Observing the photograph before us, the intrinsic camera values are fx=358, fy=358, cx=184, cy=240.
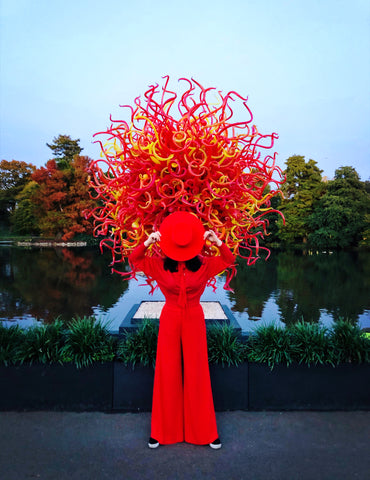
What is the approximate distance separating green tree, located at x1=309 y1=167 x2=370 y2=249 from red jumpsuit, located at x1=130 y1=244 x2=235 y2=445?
1213 inches

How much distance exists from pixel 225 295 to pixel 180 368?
8990mm

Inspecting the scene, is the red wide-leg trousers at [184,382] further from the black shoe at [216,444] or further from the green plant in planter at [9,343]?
the green plant in planter at [9,343]

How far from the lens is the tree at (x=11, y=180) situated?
49.0 metres

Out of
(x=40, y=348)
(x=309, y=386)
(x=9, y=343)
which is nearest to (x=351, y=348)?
(x=309, y=386)

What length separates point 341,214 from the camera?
31.3 m

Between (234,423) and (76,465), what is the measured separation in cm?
135

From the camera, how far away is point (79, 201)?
33.6m

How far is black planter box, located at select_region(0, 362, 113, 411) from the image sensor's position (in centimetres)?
328

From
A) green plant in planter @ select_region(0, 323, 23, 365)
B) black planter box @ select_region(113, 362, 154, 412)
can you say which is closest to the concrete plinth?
black planter box @ select_region(113, 362, 154, 412)

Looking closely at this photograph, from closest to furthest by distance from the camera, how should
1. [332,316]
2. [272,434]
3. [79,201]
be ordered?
[272,434] < [332,316] < [79,201]

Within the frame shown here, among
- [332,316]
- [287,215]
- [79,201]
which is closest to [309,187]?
[287,215]

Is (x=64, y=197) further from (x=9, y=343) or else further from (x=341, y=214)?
(x=9, y=343)

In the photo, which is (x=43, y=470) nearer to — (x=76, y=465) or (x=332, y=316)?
(x=76, y=465)

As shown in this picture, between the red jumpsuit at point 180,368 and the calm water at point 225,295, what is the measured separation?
10.8 feet
